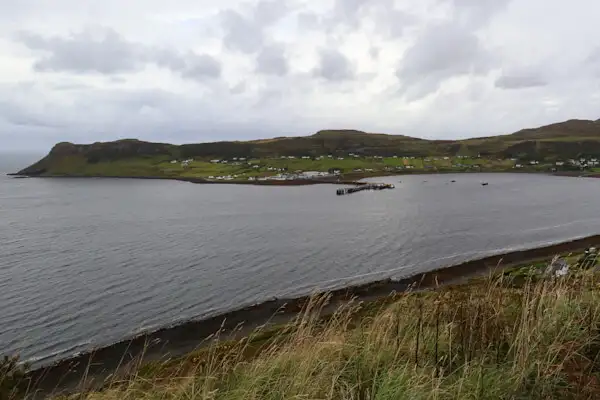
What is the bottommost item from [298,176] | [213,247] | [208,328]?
[208,328]

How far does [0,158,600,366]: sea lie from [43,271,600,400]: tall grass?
4.00 m

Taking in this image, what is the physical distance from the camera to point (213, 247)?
58.5 metres

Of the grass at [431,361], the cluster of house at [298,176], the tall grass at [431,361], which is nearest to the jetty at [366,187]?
the cluster of house at [298,176]

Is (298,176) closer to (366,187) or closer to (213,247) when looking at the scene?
(366,187)

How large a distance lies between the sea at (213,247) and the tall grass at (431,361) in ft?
13.1

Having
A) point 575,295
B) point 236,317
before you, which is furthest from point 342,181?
point 575,295

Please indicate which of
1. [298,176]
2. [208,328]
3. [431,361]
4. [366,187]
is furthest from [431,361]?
[298,176]

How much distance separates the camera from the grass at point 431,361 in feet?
15.3

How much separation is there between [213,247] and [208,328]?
27.7m

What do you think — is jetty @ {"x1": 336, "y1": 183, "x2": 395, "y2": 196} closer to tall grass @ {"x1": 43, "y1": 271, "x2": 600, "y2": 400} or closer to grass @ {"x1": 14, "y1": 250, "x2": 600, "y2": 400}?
tall grass @ {"x1": 43, "y1": 271, "x2": 600, "y2": 400}

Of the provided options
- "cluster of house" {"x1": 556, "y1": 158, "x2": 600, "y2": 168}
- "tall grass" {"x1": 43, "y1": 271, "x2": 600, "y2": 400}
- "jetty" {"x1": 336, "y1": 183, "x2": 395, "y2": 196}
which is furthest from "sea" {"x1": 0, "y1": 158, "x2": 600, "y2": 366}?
"cluster of house" {"x1": 556, "y1": 158, "x2": 600, "y2": 168}

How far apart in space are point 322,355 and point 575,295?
13.8ft

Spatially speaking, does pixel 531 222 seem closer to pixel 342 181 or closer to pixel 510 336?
pixel 510 336

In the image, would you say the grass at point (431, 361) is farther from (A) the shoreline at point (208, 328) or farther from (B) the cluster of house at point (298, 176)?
(B) the cluster of house at point (298, 176)
